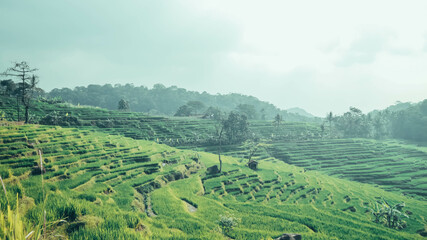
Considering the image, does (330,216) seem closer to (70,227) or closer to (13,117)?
(70,227)

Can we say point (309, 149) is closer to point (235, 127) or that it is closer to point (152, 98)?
point (235, 127)

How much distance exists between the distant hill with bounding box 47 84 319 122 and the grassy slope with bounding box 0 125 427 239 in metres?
91.8

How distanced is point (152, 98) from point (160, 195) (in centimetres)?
14887

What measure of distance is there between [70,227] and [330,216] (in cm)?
1761

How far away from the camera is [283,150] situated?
59.0 m

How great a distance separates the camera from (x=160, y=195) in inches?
634

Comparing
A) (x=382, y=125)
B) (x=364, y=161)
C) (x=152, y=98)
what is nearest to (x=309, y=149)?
(x=364, y=161)

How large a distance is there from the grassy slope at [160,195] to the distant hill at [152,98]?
9181cm

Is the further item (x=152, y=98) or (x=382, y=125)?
(x=152, y=98)

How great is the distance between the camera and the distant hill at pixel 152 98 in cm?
12769

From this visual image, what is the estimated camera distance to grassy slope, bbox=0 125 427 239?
242 inches

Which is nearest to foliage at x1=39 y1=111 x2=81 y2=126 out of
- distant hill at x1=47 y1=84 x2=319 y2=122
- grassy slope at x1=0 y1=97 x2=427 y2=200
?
grassy slope at x1=0 y1=97 x2=427 y2=200

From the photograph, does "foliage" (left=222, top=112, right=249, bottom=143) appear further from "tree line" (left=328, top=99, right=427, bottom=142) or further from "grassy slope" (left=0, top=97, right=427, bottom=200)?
"tree line" (left=328, top=99, right=427, bottom=142)

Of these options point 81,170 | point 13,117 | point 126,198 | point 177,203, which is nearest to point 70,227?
point 126,198
